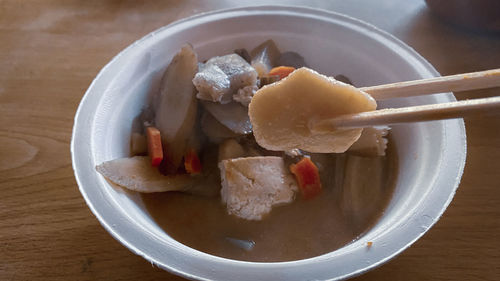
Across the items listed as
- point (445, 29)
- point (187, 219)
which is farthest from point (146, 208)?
point (445, 29)

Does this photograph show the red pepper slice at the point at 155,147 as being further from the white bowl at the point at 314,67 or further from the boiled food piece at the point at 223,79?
the boiled food piece at the point at 223,79

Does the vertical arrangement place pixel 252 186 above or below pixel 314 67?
below

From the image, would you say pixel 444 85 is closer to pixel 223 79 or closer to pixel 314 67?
pixel 223 79

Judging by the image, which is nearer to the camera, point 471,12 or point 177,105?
point 177,105

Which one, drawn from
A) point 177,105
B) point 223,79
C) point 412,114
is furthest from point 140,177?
Answer: point 412,114

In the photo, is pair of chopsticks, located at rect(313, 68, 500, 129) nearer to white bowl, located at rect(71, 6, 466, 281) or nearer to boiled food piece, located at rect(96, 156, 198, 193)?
white bowl, located at rect(71, 6, 466, 281)

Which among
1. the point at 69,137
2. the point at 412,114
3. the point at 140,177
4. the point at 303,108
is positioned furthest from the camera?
the point at 69,137
